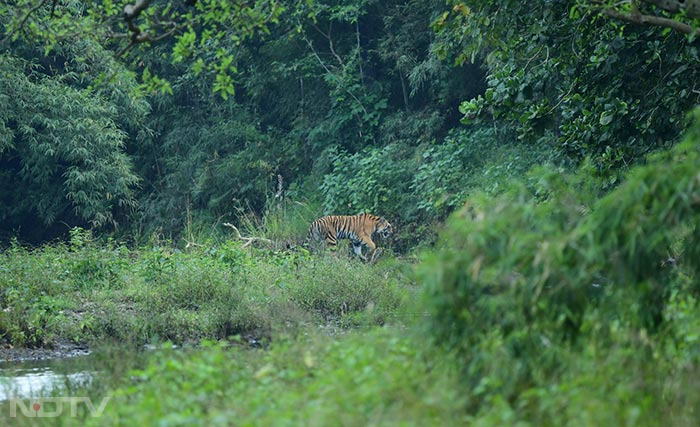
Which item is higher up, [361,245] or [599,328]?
[599,328]

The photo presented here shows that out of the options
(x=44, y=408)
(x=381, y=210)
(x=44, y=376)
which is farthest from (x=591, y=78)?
(x=381, y=210)

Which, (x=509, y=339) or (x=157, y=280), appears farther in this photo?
(x=157, y=280)

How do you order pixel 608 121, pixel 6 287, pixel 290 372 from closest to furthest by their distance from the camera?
pixel 290 372 < pixel 608 121 < pixel 6 287

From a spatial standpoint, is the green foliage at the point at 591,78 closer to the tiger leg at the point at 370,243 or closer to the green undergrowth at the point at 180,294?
the green undergrowth at the point at 180,294

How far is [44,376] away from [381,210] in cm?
1325

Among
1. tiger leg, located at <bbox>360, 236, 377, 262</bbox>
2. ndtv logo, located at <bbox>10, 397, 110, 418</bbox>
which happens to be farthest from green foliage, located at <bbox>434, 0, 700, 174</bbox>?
tiger leg, located at <bbox>360, 236, 377, 262</bbox>

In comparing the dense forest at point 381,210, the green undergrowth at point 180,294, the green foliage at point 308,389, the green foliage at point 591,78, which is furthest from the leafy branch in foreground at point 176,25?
the green undergrowth at point 180,294

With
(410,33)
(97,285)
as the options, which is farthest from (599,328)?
(410,33)

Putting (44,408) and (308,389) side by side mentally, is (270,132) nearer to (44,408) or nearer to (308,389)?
(44,408)

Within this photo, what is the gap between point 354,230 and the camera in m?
20.9

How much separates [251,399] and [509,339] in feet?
4.73

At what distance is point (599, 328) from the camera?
5375 millimetres

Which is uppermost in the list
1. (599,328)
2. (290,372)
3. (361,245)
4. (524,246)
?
(524,246)

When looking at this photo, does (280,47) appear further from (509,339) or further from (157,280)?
(509,339)
